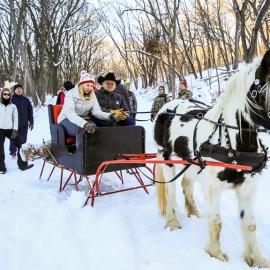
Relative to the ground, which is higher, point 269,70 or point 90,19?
point 90,19

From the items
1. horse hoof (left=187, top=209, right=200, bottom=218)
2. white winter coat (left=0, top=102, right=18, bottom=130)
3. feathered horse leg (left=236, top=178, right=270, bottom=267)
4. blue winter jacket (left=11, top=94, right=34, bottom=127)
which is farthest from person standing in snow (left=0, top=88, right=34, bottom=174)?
feathered horse leg (left=236, top=178, right=270, bottom=267)

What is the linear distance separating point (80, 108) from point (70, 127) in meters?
0.49

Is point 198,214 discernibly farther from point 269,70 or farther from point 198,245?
point 269,70

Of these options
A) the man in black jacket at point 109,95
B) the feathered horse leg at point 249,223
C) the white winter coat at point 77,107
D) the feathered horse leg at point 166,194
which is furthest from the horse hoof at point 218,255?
the man in black jacket at point 109,95

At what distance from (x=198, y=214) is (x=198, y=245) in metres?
0.90

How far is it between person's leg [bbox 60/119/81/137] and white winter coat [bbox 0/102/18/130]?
10.8 ft

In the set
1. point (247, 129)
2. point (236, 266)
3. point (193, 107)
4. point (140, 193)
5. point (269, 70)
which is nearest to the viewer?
→ point (269, 70)

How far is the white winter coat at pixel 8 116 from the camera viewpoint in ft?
26.0

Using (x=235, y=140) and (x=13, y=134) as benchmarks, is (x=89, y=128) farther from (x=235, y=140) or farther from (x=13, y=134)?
(x=13, y=134)

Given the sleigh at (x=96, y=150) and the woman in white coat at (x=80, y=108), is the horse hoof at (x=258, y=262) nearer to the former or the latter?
the sleigh at (x=96, y=150)

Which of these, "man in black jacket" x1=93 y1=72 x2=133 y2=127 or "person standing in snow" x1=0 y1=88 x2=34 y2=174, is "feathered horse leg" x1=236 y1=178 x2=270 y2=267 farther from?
"person standing in snow" x1=0 y1=88 x2=34 y2=174

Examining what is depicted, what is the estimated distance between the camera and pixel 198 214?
14.7 feet

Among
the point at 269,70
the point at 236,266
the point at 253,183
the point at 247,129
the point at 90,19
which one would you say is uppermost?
the point at 90,19

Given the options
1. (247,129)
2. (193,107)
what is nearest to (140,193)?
(193,107)
